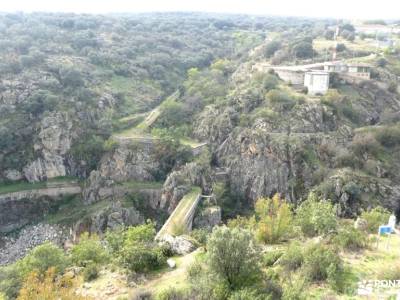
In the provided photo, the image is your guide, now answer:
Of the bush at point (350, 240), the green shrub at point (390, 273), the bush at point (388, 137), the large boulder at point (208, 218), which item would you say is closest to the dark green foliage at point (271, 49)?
the bush at point (388, 137)

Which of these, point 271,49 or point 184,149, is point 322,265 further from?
point 271,49

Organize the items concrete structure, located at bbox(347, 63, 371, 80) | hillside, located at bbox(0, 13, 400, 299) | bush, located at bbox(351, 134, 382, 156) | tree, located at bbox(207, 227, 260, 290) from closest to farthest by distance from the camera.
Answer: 1. tree, located at bbox(207, 227, 260, 290)
2. hillside, located at bbox(0, 13, 400, 299)
3. bush, located at bbox(351, 134, 382, 156)
4. concrete structure, located at bbox(347, 63, 371, 80)

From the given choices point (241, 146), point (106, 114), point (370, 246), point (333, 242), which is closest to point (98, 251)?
point (333, 242)

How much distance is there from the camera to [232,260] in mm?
16875

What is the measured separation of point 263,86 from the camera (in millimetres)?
62062

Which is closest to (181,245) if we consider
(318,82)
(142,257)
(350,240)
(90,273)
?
(142,257)

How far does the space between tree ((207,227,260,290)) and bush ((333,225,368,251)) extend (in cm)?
603

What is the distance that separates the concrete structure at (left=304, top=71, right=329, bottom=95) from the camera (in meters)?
59.7

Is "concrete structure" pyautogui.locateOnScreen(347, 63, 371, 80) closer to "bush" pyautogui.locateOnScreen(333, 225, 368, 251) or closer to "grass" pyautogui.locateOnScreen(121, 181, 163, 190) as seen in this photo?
"grass" pyautogui.locateOnScreen(121, 181, 163, 190)

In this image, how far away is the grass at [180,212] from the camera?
40634 mm

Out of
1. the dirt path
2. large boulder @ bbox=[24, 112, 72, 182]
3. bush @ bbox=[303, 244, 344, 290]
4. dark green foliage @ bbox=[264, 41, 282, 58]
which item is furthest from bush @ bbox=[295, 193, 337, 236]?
dark green foliage @ bbox=[264, 41, 282, 58]

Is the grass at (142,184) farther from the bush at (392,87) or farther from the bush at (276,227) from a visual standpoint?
the bush at (392,87)

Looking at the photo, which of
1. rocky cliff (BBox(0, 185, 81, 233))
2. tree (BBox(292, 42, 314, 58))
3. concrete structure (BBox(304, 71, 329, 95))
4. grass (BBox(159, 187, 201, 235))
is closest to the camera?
grass (BBox(159, 187, 201, 235))

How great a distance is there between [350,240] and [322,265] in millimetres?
3751
